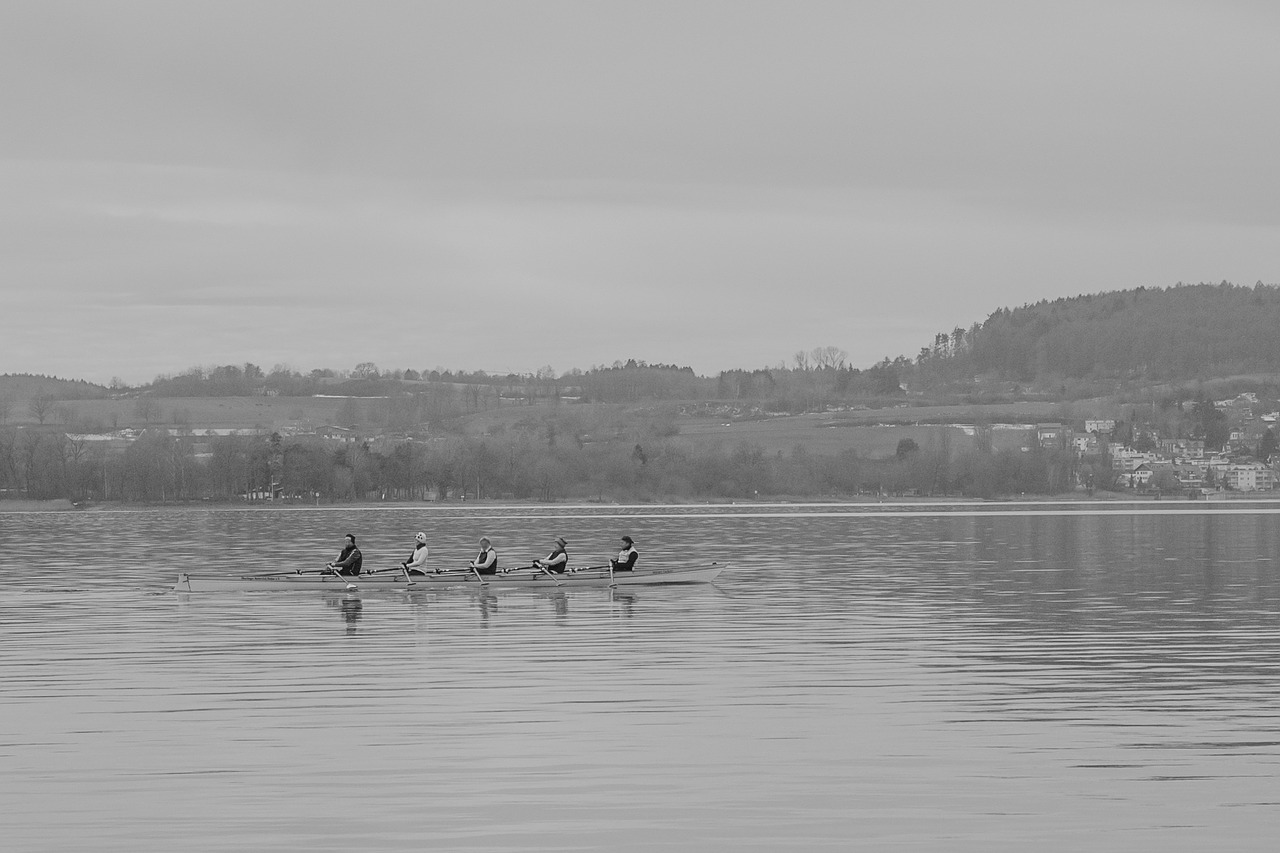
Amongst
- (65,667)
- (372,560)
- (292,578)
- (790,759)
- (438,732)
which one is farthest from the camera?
(372,560)

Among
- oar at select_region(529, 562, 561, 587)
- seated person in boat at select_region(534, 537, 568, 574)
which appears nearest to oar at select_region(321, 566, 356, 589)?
oar at select_region(529, 562, 561, 587)

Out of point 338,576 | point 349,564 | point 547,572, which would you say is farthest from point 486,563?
point 338,576

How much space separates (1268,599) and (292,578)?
80.5 ft

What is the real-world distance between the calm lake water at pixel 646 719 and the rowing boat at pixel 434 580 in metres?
0.41

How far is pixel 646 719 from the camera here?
2112 cm

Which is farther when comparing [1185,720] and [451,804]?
[1185,720]

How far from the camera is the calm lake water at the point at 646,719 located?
50.0 feet

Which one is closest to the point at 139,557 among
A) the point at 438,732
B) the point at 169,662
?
the point at 169,662

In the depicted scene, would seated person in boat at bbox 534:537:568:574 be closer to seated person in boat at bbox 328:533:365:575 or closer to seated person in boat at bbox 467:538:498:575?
seated person in boat at bbox 467:538:498:575

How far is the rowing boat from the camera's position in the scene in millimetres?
43312

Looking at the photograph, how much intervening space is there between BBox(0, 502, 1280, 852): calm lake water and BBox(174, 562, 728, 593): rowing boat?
16.2 inches

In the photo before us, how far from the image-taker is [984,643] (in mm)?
30391

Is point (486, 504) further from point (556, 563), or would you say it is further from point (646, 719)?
point (646, 719)

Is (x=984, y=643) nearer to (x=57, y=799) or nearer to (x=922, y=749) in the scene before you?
(x=922, y=749)
